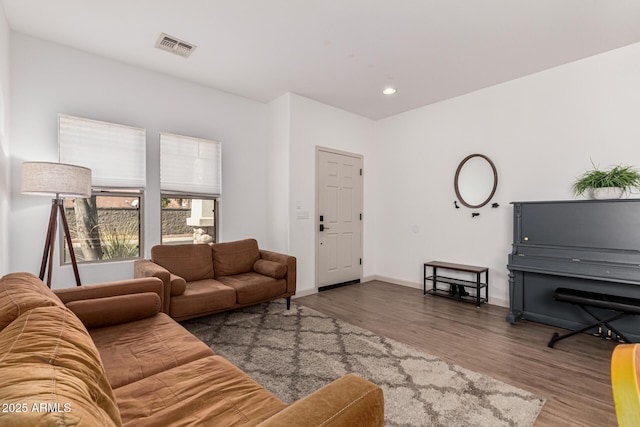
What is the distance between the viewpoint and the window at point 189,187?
3.91 m

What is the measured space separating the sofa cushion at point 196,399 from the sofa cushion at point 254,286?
1790mm

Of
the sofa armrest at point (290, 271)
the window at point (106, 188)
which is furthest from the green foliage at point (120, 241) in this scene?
the sofa armrest at point (290, 271)

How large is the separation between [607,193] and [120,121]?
524 cm

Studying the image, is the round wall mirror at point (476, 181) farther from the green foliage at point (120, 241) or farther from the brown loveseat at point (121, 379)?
the green foliage at point (120, 241)

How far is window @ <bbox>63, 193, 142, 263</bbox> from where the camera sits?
334 centimetres

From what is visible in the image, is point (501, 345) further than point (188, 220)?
No

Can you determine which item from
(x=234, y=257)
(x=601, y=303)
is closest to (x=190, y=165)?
(x=234, y=257)

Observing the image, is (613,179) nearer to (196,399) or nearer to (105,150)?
(196,399)

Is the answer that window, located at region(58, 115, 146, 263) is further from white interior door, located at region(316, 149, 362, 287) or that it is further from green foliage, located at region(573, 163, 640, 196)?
green foliage, located at region(573, 163, 640, 196)

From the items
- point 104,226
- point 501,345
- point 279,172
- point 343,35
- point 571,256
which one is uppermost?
point 343,35

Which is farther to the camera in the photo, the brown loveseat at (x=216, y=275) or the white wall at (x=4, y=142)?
the brown loveseat at (x=216, y=275)

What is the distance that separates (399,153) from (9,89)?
4.97m

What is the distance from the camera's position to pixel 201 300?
300 cm

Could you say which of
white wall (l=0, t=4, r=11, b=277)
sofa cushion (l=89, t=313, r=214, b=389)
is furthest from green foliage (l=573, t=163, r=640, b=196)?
white wall (l=0, t=4, r=11, b=277)
